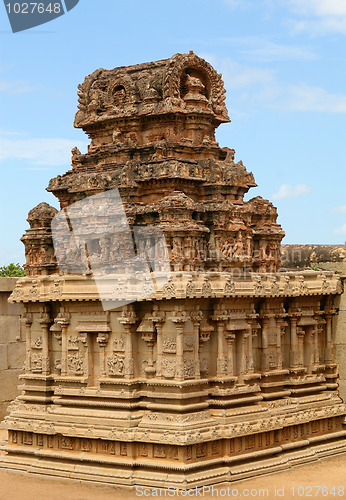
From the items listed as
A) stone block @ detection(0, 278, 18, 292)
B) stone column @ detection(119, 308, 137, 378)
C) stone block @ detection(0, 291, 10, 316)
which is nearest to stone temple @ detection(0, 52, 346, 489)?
stone column @ detection(119, 308, 137, 378)

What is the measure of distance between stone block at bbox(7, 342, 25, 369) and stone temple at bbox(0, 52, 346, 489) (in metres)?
3.37

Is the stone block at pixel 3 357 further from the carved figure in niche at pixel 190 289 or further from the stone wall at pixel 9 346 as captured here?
the carved figure in niche at pixel 190 289

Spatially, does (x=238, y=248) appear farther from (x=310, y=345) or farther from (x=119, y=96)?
(x=119, y=96)

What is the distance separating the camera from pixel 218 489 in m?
21.4

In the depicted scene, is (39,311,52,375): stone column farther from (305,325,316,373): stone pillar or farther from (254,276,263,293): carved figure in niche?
(305,325,316,373): stone pillar

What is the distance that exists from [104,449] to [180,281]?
434 cm

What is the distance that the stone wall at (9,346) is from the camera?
28.1m

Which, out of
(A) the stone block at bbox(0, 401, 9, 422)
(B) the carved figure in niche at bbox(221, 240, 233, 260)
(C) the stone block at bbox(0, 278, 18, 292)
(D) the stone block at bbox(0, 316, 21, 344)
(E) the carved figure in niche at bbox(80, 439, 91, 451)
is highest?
(B) the carved figure in niche at bbox(221, 240, 233, 260)

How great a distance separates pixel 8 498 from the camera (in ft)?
69.6

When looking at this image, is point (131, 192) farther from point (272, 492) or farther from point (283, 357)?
point (272, 492)

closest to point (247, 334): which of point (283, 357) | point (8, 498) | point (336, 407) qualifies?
point (283, 357)

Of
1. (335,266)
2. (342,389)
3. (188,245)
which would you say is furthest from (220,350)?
(335,266)

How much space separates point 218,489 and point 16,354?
9.33 m

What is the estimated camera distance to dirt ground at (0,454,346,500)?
21109mm
